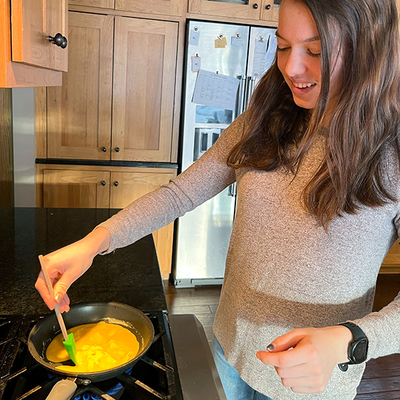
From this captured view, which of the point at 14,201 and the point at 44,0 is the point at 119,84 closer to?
the point at 14,201

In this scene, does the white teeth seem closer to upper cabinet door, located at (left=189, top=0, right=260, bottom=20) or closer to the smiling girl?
the smiling girl

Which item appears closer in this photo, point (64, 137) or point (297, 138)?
point (297, 138)

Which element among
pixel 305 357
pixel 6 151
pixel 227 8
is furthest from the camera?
pixel 227 8

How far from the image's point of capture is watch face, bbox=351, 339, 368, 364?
0.74m

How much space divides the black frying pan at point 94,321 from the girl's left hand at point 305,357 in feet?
0.78

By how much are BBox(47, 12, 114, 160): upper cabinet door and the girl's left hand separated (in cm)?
239

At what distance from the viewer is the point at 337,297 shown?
98cm

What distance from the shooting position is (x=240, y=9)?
283 centimetres

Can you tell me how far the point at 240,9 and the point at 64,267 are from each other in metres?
2.42

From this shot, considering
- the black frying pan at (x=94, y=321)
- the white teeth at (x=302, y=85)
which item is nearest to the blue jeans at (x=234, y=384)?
the black frying pan at (x=94, y=321)

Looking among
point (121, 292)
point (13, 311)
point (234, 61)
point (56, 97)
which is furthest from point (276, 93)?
point (56, 97)

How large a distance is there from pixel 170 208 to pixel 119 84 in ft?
6.33

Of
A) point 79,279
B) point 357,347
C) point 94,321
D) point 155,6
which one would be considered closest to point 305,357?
point 357,347

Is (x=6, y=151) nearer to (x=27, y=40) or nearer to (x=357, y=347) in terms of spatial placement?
A: (x=27, y=40)
